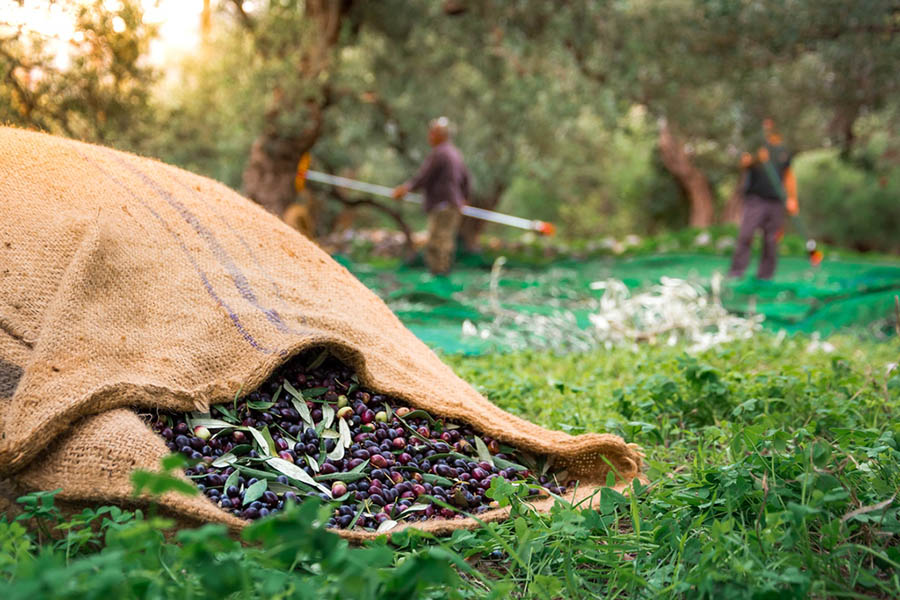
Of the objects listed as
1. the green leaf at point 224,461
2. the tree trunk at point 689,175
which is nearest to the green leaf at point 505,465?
the green leaf at point 224,461

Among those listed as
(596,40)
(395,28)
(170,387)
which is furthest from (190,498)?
(395,28)

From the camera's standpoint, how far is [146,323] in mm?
Result: 2262

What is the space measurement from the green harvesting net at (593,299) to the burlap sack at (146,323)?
6.49 feet

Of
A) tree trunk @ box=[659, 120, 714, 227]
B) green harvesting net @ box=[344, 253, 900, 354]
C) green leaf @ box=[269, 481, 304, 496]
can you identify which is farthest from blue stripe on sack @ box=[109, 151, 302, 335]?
tree trunk @ box=[659, 120, 714, 227]

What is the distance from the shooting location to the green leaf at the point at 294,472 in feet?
6.58

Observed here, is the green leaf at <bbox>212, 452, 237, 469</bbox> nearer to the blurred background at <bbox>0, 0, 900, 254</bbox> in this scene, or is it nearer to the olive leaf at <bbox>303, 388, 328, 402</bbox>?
the olive leaf at <bbox>303, 388, 328, 402</bbox>

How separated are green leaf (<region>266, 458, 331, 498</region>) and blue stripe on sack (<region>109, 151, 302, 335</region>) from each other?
0.50 meters

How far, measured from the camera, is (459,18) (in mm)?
9258

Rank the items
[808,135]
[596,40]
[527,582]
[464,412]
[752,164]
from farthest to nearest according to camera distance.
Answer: [808,135] → [752,164] → [596,40] → [464,412] → [527,582]

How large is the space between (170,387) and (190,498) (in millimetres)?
398

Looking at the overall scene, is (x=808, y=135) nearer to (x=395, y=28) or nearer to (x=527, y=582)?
(x=395, y=28)

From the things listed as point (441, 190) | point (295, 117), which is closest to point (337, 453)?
point (295, 117)

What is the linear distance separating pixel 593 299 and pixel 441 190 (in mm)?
2956

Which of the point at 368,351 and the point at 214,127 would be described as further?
the point at 214,127
